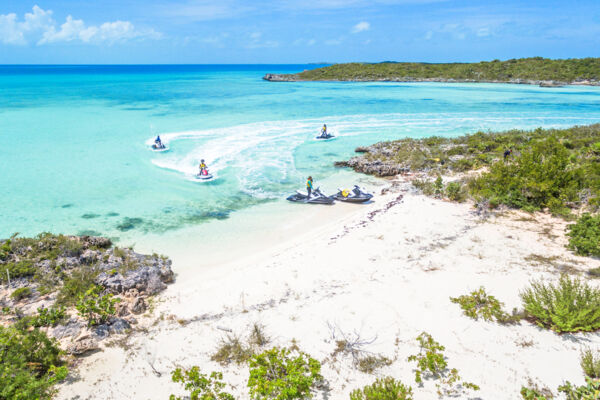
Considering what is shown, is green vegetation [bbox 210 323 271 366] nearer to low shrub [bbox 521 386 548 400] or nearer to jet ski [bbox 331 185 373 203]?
low shrub [bbox 521 386 548 400]

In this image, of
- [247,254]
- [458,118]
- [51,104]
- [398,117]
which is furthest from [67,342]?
[51,104]

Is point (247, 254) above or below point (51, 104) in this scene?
below

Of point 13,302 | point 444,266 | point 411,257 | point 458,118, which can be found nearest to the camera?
point 13,302

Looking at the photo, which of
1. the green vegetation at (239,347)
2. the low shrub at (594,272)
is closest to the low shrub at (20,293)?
the green vegetation at (239,347)

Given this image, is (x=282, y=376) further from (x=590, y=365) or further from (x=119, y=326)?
(x=590, y=365)

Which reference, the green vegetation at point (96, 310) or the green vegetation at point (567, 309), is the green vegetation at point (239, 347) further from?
the green vegetation at point (567, 309)

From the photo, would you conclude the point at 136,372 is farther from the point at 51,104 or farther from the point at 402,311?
the point at 51,104

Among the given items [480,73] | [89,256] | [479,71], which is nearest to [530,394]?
[89,256]
